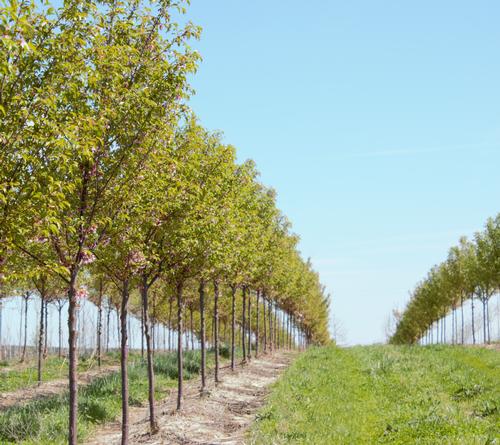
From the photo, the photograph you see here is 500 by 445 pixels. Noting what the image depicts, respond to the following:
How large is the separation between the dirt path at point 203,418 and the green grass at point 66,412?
530 mm

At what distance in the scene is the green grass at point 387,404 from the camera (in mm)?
12047

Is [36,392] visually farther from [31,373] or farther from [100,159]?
[100,159]

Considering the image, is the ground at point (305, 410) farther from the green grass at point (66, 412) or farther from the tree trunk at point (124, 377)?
the tree trunk at point (124, 377)

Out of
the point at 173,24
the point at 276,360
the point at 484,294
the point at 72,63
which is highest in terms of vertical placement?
the point at 173,24

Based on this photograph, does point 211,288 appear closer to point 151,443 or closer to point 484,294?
point 151,443

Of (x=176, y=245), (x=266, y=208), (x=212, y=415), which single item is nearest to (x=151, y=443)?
(x=212, y=415)

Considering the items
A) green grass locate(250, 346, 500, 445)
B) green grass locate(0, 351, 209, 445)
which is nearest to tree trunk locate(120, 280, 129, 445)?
green grass locate(0, 351, 209, 445)

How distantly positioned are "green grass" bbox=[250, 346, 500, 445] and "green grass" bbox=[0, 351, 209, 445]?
4.63 m

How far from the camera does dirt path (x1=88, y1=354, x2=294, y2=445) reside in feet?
48.0

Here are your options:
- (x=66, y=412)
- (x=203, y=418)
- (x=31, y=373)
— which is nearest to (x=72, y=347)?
(x=66, y=412)

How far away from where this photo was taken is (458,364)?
26578 millimetres

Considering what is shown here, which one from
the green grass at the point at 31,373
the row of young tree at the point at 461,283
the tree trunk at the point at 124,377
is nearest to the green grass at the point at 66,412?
the tree trunk at the point at 124,377

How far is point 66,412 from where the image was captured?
16.0 m

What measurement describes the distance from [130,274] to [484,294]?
4737 centimetres
